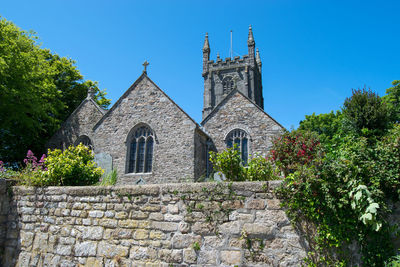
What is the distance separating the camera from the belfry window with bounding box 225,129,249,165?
1413 cm

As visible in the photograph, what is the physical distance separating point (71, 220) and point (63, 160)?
1.60 meters

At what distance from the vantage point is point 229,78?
36344 mm

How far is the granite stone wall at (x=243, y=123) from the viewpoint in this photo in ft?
45.2

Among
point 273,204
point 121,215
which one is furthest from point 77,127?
point 273,204

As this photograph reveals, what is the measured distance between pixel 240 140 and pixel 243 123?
103 centimetres

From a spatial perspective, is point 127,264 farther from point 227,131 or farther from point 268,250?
point 227,131

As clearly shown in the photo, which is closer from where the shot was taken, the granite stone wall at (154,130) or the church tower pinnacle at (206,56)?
the granite stone wall at (154,130)

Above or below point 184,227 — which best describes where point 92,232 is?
below

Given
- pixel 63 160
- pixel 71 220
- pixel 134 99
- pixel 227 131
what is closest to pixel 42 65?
pixel 134 99

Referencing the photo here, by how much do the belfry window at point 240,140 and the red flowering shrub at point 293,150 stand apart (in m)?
6.45

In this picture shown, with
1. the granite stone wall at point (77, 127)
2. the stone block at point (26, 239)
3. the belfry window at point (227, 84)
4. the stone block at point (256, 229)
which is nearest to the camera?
the stone block at point (256, 229)

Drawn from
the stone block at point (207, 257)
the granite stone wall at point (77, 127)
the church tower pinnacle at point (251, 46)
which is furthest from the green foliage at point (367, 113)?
the church tower pinnacle at point (251, 46)

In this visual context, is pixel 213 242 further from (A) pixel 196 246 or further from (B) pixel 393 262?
(B) pixel 393 262

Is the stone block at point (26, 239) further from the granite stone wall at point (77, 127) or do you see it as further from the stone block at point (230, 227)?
the granite stone wall at point (77, 127)
